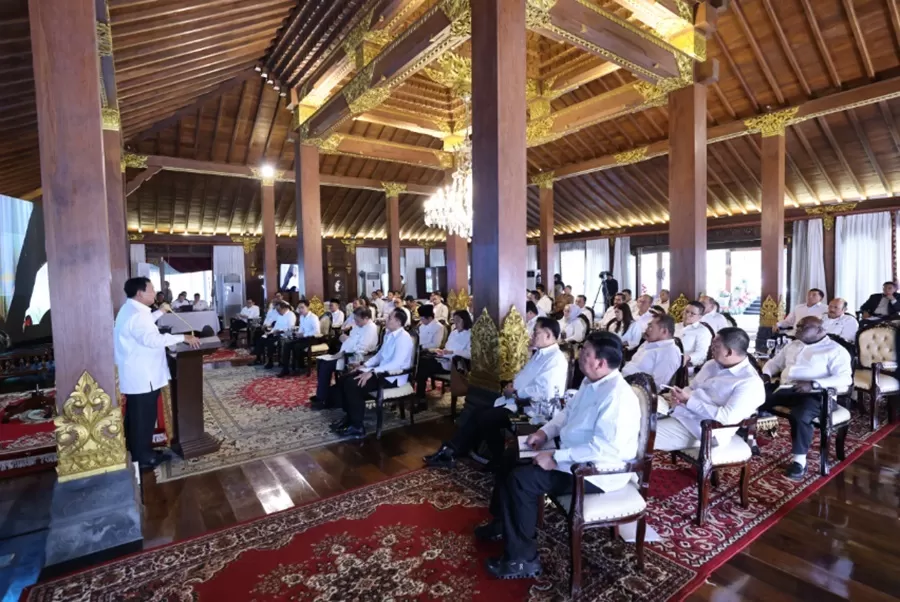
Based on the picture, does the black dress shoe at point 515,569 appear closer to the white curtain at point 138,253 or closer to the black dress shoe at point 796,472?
the black dress shoe at point 796,472

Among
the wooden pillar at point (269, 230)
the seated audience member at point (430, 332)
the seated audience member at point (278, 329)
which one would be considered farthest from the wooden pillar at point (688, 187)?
the wooden pillar at point (269, 230)

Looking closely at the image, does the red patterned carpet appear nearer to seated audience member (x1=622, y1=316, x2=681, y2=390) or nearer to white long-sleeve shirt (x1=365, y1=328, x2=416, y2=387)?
seated audience member (x1=622, y1=316, x2=681, y2=390)

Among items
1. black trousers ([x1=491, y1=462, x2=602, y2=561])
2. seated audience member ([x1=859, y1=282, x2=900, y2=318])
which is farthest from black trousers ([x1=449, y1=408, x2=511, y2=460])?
seated audience member ([x1=859, y1=282, x2=900, y2=318])

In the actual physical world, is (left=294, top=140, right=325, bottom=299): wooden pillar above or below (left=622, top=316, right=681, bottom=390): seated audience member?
above

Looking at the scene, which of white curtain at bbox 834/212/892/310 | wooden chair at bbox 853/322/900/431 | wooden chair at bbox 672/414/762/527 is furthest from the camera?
white curtain at bbox 834/212/892/310

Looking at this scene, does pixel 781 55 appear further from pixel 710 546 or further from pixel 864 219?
pixel 710 546

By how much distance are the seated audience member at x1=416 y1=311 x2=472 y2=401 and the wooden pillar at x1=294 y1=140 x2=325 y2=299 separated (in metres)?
2.92

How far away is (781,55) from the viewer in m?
6.55

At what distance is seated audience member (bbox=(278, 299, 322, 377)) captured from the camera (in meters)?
6.87

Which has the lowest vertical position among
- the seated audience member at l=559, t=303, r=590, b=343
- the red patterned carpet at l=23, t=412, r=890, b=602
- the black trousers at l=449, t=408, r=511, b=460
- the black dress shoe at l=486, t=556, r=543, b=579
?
the red patterned carpet at l=23, t=412, r=890, b=602

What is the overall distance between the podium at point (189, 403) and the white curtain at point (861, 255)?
12.3 metres

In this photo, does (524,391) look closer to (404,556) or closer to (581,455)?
(581,455)

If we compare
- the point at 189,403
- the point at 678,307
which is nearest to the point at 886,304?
the point at 678,307

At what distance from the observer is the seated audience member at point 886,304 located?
7.26 metres
